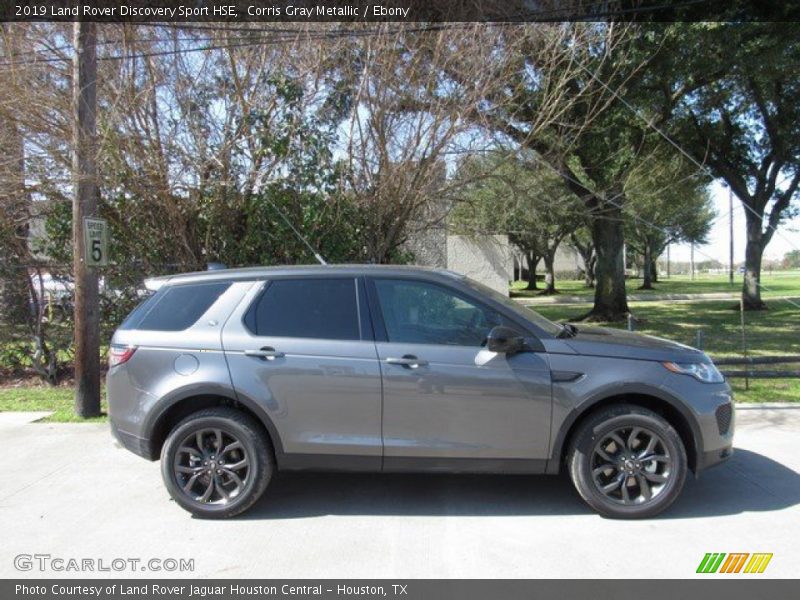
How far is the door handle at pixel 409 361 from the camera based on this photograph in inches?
172

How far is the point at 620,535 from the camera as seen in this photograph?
13.4 ft

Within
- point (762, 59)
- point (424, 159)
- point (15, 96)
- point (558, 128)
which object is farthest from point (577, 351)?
point (762, 59)

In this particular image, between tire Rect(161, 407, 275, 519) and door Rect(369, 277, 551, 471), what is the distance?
937 millimetres

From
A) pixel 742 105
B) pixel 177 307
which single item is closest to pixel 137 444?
pixel 177 307

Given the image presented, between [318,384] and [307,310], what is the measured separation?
0.58 m

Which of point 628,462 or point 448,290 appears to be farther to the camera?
point 448,290

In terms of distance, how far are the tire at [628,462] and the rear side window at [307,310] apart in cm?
A: 179

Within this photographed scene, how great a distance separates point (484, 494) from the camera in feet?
16.1

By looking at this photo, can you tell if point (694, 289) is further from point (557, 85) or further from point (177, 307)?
point (177, 307)

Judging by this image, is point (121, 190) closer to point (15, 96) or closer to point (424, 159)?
point (15, 96)

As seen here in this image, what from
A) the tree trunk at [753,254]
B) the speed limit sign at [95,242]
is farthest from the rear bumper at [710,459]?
the tree trunk at [753,254]

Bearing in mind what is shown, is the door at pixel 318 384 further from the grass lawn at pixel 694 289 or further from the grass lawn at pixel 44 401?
the grass lawn at pixel 694 289

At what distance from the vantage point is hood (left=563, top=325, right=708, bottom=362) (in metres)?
4.42
